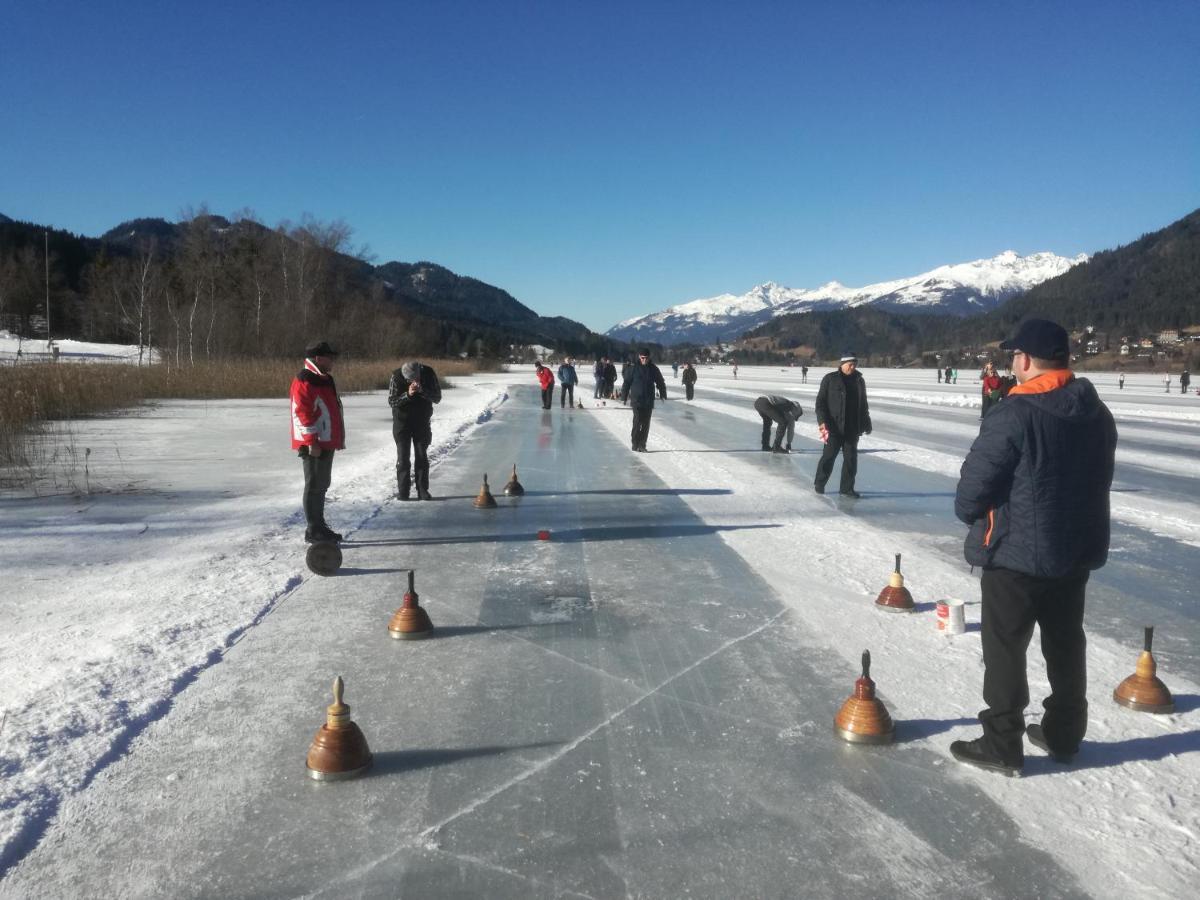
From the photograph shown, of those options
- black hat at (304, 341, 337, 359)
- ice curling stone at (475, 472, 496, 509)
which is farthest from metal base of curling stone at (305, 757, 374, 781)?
ice curling stone at (475, 472, 496, 509)

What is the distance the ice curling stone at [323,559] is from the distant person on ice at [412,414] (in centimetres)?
335

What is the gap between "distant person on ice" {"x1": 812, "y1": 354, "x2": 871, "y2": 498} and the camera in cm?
1104

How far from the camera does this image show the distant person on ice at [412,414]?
33.6ft

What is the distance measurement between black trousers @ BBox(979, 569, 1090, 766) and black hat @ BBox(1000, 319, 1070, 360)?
89 cm

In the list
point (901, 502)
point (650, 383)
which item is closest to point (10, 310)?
point (650, 383)

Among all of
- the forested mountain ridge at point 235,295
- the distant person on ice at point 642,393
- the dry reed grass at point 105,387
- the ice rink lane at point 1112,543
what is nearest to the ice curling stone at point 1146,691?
the ice rink lane at point 1112,543

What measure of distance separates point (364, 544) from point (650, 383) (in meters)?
8.66

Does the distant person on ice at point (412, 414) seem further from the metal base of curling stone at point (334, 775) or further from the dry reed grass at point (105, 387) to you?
the metal base of curling stone at point (334, 775)

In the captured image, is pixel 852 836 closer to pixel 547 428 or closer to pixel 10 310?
pixel 547 428

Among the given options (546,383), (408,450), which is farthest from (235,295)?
(408,450)

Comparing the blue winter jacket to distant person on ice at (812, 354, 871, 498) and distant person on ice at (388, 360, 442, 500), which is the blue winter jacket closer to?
distant person on ice at (388, 360, 442, 500)

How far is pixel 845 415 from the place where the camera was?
11.0m

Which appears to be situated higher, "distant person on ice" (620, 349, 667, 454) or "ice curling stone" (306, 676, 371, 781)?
"distant person on ice" (620, 349, 667, 454)

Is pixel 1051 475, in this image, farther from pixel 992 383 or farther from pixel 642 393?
pixel 992 383
